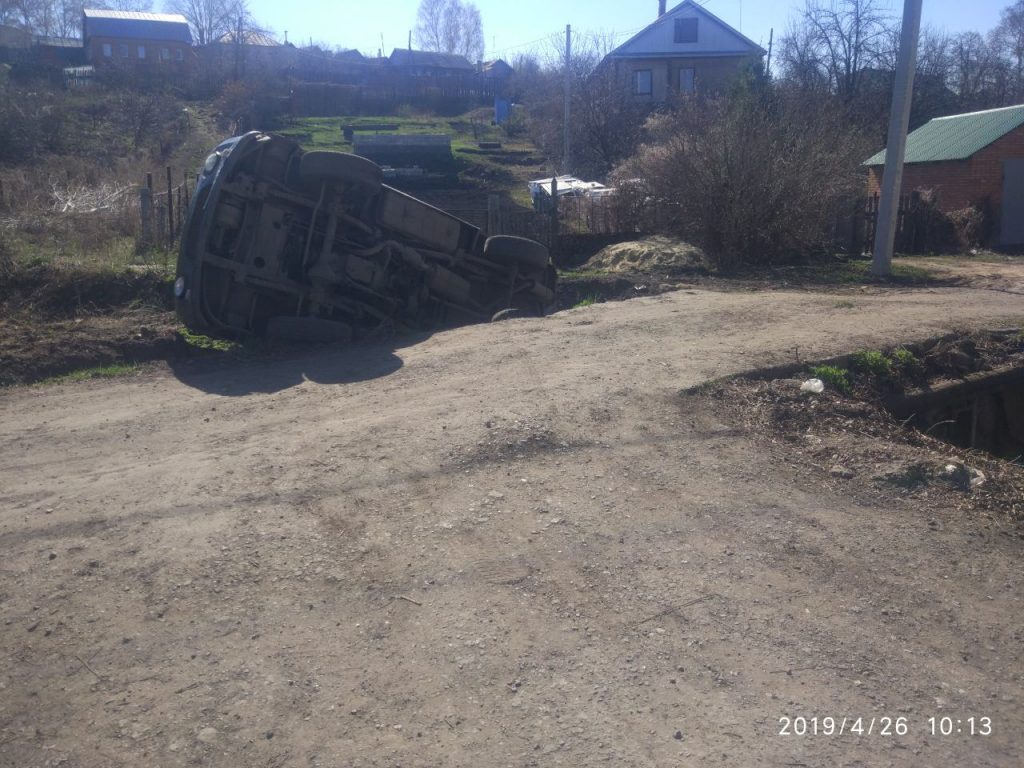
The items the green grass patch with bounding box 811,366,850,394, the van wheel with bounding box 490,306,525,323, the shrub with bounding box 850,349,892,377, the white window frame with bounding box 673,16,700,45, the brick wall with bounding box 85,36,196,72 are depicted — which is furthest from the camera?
the brick wall with bounding box 85,36,196,72

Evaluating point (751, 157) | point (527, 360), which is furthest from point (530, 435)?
point (751, 157)

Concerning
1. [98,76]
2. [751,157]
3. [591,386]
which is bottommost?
[591,386]

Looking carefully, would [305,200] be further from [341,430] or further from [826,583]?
[826,583]

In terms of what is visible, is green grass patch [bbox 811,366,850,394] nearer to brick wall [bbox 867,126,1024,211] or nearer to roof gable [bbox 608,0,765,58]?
brick wall [bbox 867,126,1024,211]

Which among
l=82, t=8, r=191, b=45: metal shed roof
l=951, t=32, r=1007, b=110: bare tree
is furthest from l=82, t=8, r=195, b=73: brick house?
l=951, t=32, r=1007, b=110: bare tree

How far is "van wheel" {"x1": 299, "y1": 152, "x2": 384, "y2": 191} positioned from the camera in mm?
10109

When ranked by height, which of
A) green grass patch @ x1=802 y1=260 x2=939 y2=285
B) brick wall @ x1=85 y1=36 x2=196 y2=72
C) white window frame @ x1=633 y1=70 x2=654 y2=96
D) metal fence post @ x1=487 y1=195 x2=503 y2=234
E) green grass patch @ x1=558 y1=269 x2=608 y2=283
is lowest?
green grass patch @ x1=558 y1=269 x2=608 y2=283

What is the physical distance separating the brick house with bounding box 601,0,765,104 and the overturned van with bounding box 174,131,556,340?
43309 millimetres

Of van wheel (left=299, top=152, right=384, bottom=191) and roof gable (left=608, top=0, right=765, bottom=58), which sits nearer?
van wheel (left=299, top=152, right=384, bottom=191)

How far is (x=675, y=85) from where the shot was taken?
2023 inches

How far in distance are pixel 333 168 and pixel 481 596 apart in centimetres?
677

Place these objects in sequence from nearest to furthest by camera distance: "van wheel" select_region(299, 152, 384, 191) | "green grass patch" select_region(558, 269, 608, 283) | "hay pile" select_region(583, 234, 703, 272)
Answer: "van wheel" select_region(299, 152, 384, 191), "green grass patch" select_region(558, 269, 608, 283), "hay pile" select_region(583, 234, 703, 272)

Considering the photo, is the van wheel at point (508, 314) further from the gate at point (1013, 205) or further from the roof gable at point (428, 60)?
the roof gable at point (428, 60)

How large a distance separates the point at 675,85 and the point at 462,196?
84.2 ft
